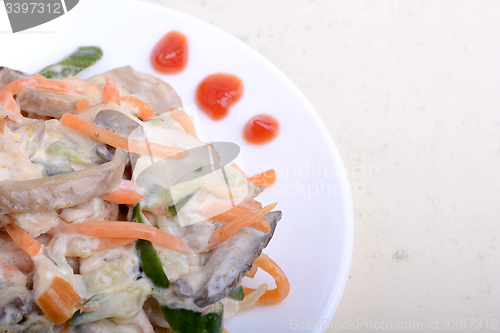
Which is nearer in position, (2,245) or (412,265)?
(2,245)

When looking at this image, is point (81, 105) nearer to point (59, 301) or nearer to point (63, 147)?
point (63, 147)

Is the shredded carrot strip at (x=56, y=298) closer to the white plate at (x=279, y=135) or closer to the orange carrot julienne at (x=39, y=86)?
the white plate at (x=279, y=135)

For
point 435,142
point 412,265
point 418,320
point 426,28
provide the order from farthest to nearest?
point 426,28 < point 435,142 < point 412,265 < point 418,320

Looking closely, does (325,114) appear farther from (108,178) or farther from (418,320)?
(108,178)

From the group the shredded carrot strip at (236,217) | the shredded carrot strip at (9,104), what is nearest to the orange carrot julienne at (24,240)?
the shredded carrot strip at (9,104)

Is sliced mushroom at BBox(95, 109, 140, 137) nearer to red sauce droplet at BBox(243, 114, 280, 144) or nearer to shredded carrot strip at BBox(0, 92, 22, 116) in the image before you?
shredded carrot strip at BBox(0, 92, 22, 116)

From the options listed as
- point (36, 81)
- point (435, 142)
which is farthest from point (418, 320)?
point (36, 81)

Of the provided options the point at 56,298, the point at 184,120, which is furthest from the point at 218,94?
the point at 56,298
